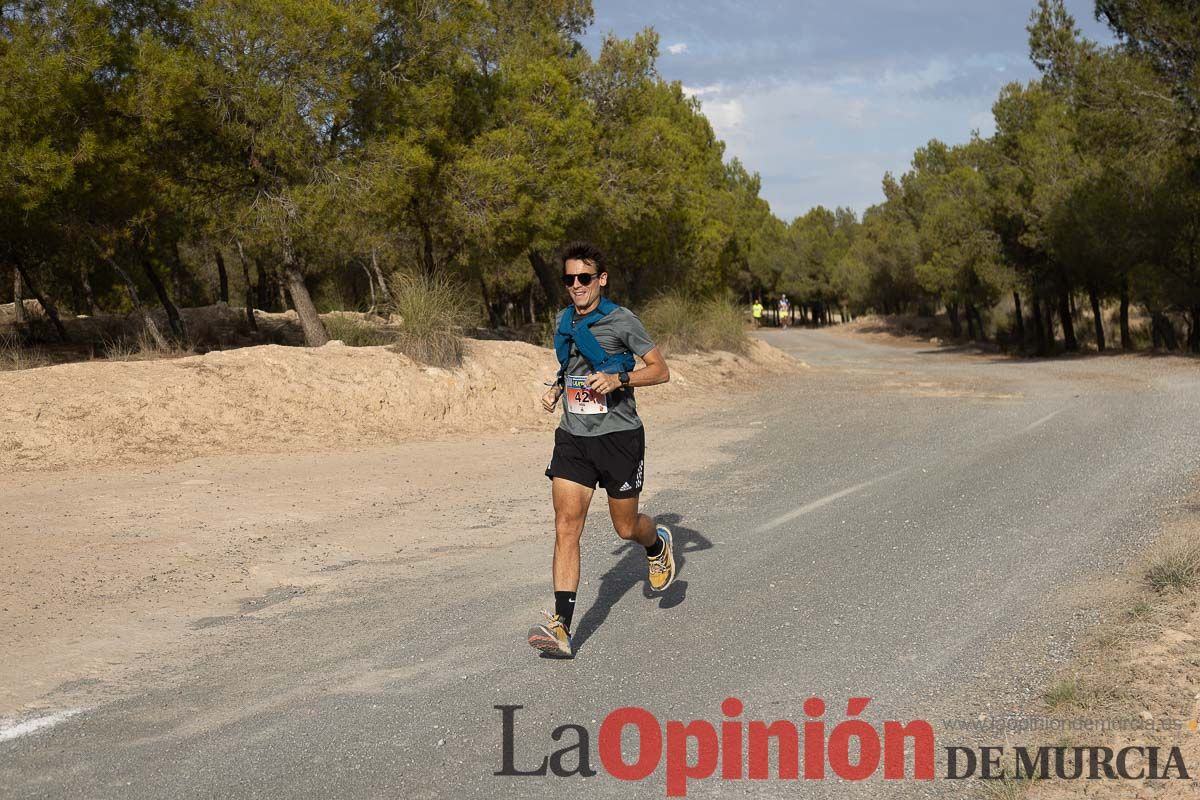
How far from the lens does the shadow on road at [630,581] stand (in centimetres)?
580

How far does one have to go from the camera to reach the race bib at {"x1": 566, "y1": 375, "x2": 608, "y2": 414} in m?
5.29

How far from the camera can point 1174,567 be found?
5809mm

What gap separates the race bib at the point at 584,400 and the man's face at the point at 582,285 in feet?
1.25

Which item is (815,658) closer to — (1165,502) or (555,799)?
(555,799)

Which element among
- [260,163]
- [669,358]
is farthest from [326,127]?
[669,358]

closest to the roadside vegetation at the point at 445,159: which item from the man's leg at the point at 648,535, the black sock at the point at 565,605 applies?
the man's leg at the point at 648,535

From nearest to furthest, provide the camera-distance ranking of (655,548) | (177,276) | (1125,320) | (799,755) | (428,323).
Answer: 1. (799,755)
2. (655,548)
3. (428,323)
4. (1125,320)
5. (177,276)

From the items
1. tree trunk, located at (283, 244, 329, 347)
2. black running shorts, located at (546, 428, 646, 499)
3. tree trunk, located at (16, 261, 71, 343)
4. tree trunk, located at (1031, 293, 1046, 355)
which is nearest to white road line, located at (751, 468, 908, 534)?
black running shorts, located at (546, 428, 646, 499)

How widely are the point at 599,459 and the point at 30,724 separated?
283 cm

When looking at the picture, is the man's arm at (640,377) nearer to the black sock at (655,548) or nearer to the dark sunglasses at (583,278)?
the dark sunglasses at (583,278)

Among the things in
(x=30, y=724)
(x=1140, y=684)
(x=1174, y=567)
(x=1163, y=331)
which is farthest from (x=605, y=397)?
(x=1163, y=331)

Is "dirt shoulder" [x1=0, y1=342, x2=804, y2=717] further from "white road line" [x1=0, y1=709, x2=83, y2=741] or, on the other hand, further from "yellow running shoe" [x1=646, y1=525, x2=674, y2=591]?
"yellow running shoe" [x1=646, y1=525, x2=674, y2=591]

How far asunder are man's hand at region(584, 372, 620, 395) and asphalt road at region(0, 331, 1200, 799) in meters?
1.36

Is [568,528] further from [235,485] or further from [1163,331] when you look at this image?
[1163,331]
